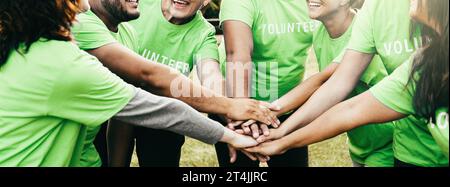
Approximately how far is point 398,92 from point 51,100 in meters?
0.84

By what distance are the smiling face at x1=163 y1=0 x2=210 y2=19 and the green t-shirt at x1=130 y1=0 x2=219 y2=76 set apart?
0.12 feet

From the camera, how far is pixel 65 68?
1388 millimetres

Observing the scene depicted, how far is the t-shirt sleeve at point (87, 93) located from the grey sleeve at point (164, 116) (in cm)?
3

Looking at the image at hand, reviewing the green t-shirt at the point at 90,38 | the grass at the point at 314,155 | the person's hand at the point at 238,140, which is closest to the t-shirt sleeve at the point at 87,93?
the green t-shirt at the point at 90,38

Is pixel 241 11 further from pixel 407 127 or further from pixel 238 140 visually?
pixel 407 127

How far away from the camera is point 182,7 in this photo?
220 cm

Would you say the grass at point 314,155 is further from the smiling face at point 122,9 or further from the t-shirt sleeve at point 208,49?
the smiling face at point 122,9

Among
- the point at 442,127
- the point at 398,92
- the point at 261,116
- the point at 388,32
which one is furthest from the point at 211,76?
the point at 442,127

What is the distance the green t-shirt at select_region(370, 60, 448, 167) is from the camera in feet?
4.89

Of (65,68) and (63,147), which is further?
Answer: (63,147)

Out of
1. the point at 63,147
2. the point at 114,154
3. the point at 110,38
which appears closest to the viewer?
the point at 63,147

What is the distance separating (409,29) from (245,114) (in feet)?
2.06
